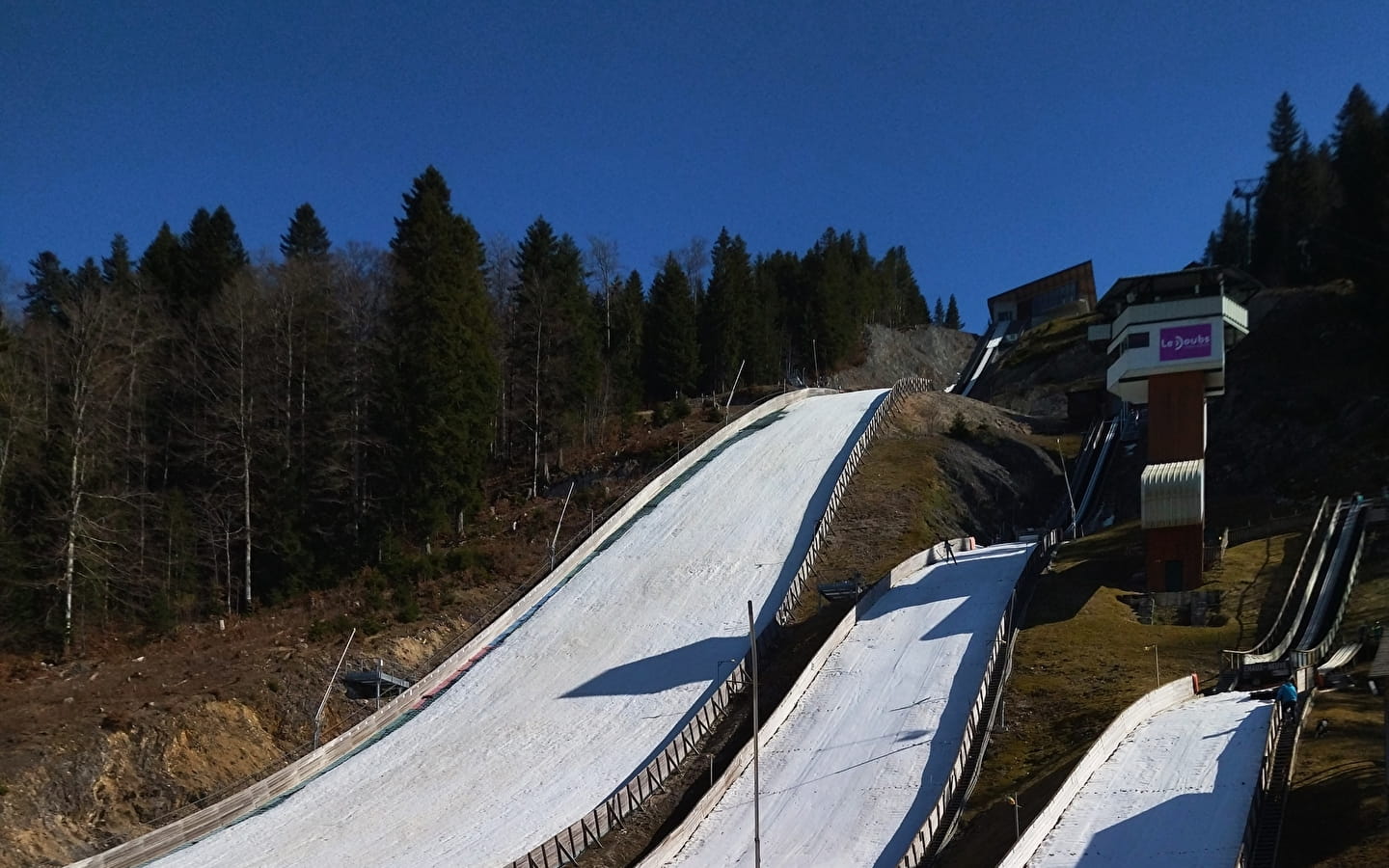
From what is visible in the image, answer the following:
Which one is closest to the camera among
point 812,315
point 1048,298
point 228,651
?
point 228,651

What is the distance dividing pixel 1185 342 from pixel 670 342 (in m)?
42.7

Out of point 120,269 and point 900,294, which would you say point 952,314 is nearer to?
point 900,294

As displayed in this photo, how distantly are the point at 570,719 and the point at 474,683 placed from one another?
4265 millimetres

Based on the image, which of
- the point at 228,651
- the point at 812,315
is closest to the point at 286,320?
the point at 228,651

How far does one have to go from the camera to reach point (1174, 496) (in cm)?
3838

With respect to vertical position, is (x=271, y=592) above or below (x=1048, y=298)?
below

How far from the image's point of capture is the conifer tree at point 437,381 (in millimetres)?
45500

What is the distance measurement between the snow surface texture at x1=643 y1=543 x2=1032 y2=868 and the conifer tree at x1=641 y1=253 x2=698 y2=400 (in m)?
42.3

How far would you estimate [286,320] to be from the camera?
4647 centimetres

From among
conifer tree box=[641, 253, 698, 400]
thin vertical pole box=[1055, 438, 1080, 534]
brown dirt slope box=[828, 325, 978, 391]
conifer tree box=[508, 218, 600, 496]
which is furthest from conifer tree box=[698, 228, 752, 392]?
thin vertical pole box=[1055, 438, 1080, 534]

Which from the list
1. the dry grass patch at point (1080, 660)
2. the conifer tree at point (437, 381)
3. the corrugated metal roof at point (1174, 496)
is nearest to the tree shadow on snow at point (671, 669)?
the dry grass patch at point (1080, 660)

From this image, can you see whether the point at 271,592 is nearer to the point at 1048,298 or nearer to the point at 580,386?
the point at 580,386

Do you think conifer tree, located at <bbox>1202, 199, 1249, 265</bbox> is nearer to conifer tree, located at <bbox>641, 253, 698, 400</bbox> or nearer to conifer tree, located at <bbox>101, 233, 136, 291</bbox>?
conifer tree, located at <bbox>641, 253, 698, 400</bbox>

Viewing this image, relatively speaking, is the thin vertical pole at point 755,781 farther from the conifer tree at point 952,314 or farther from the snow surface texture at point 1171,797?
the conifer tree at point 952,314
